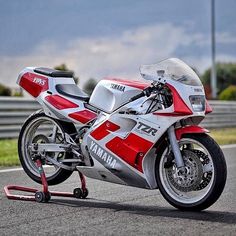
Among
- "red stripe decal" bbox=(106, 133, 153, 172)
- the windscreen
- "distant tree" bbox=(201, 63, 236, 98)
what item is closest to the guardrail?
"red stripe decal" bbox=(106, 133, 153, 172)

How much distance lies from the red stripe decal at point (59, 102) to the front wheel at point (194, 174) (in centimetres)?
115

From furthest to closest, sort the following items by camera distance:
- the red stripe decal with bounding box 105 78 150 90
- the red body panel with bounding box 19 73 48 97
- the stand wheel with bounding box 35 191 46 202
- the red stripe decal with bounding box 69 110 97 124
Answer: the red body panel with bounding box 19 73 48 97 → the red stripe decal with bounding box 69 110 97 124 → the stand wheel with bounding box 35 191 46 202 → the red stripe decal with bounding box 105 78 150 90

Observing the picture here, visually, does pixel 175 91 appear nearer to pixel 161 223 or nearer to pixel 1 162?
pixel 161 223

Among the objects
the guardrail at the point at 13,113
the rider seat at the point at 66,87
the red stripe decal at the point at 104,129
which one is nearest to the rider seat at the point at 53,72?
the rider seat at the point at 66,87

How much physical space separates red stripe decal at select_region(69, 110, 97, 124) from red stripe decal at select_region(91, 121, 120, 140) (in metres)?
0.20

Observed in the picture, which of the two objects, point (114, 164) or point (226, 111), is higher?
point (114, 164)

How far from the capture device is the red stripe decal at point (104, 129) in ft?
22.5

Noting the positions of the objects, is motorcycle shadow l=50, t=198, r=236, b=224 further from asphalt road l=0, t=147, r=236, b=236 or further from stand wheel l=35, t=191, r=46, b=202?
stand wheel l=35, t=191, r=46, b=202

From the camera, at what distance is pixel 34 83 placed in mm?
7711

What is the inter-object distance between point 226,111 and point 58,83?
17854mm

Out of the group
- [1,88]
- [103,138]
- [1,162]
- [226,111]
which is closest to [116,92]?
[103,138]

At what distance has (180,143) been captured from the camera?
21.6 ft

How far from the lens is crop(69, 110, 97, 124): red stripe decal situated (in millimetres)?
7117

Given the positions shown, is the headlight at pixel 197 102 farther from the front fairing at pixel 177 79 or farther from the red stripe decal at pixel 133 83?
the red stripe decal at pixel 133 83
